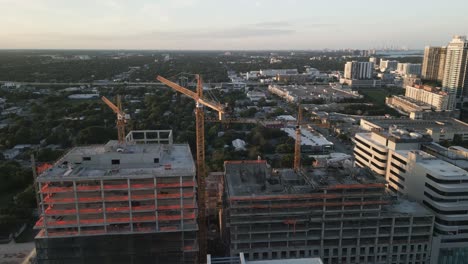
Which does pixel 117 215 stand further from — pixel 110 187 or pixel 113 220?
pixel 110 187

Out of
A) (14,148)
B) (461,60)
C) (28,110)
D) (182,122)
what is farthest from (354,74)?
(14,148)

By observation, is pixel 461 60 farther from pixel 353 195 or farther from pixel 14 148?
pixel 14 148

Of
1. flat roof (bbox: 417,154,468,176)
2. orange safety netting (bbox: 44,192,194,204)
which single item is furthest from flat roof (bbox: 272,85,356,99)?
orange safety netting (bbox: 44,192,194,204)

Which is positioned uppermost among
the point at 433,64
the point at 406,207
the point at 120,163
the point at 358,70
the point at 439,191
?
the point at 433,64

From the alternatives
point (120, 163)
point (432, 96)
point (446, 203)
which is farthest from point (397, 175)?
point (432, 96)

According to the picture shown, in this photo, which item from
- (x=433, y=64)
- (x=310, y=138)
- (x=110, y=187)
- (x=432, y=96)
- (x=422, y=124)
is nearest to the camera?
(x=110, y=187)

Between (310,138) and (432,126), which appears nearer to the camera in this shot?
(310,138)

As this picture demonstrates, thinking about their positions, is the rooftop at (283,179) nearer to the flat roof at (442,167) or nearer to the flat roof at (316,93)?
the flat roof at (442,167)
